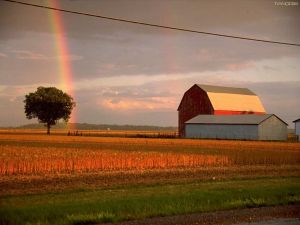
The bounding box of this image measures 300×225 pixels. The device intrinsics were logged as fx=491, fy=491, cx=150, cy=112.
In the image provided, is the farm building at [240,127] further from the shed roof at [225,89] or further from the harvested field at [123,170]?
the harvested field at [123,170]

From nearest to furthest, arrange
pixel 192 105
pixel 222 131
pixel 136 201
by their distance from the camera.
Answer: pixel 136 201
pixel 222 131
pixel 192 105

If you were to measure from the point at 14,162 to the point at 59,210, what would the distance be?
1577 cm

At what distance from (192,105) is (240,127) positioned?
59.1 feet

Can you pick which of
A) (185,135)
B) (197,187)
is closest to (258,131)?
(185,135)

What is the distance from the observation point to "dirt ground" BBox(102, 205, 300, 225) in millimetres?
13157

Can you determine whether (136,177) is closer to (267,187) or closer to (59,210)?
(267,187)

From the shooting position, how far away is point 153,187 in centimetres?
2016

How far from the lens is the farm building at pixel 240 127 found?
78312mm

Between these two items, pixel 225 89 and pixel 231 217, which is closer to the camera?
pixel 231 217

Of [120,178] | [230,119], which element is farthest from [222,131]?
[120,178]

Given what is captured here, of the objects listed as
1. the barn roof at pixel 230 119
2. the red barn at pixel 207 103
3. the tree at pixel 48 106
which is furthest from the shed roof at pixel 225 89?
the tree at pixel 48 106

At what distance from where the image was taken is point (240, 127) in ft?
263

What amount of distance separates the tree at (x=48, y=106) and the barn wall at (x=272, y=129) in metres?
59.3

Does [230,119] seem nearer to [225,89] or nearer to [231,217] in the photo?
[225,89]
